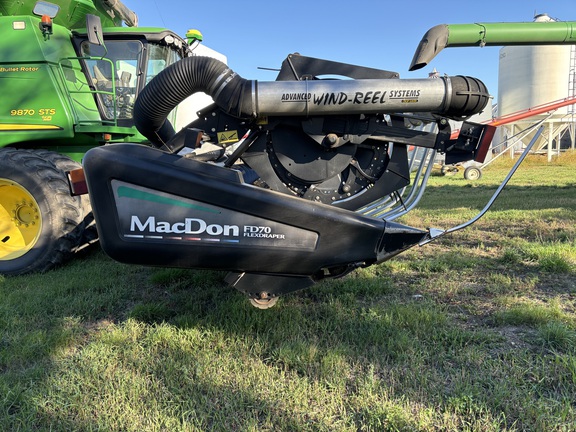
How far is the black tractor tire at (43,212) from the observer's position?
392 centimetres

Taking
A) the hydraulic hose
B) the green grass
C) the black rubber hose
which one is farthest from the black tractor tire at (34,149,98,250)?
the hydraulic hose

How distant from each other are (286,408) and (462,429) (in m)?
0.79

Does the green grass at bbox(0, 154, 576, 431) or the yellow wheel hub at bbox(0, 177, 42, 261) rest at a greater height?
the yellow wheel hub at bbox(0, 177, 42, 261)

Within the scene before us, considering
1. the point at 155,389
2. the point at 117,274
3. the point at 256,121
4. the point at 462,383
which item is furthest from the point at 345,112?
the point at 117,274

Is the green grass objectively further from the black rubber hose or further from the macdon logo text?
the black rubber hose

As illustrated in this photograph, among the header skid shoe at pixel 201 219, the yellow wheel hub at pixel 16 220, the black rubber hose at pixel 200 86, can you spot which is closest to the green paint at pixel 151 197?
the header skid shoe at pixel 201 219

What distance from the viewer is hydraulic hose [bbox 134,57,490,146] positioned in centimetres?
236

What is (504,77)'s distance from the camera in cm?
2238

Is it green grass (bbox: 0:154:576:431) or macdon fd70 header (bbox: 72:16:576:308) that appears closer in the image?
green grass (bbox: 0:154:576:431)

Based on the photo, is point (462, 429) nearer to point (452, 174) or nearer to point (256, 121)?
point (256, 121)

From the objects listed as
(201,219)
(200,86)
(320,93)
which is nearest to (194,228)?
(201,219)

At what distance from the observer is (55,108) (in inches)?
168

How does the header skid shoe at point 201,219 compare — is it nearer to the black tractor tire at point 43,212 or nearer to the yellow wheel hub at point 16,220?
the black tractor tire at point 43,212

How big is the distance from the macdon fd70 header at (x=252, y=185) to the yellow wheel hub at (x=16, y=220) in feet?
7.81
